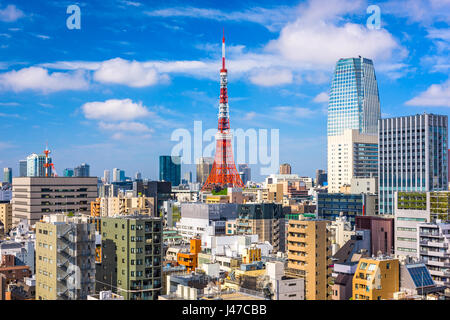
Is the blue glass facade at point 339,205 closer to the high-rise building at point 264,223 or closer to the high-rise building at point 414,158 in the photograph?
the high-rise building at point 414,158

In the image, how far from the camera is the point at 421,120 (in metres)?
29.3

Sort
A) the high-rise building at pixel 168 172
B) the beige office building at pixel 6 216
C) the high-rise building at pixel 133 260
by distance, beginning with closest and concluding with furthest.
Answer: the high-rise building at pixel 133 260 → the beige office building at pixel 6 216 → the high-rise building at pixel 168 172

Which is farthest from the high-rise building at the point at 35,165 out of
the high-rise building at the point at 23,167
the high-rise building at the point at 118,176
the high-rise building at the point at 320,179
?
the high-rise building at the point at 320,179

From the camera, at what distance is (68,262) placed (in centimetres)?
1148

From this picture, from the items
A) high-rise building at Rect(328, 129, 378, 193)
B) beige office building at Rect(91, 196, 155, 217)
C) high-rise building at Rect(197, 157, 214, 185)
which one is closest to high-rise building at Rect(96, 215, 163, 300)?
beige office building at Rect(91, 196, 155, 217)

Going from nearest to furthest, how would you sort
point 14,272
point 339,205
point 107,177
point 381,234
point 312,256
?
point 312,256, point 14,272, point 381,234, point 339,205, point 107,177

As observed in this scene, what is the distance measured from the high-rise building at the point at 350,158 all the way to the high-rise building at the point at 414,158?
14.2 m

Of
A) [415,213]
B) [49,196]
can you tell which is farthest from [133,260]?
[49,196]

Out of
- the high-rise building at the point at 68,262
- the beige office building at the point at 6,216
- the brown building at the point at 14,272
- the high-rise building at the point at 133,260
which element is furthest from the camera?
the beige office building at the point at 6,216

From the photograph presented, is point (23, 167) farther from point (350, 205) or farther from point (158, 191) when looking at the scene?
point (350, 205)

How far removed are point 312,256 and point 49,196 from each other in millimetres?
21395

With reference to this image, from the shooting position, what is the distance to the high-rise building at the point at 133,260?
13.2 m
